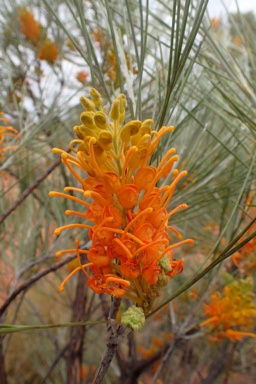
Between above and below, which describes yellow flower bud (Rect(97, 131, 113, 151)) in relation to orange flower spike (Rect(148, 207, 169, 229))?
above

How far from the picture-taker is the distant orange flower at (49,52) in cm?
141

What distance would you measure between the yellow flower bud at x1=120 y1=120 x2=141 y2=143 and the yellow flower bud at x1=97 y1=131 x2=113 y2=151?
0.02 metres

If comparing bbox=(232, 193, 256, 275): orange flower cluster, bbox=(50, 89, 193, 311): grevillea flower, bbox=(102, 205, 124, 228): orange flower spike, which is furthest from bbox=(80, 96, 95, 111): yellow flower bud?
bbox=(232, 193, 256, 275): orange flower cluster

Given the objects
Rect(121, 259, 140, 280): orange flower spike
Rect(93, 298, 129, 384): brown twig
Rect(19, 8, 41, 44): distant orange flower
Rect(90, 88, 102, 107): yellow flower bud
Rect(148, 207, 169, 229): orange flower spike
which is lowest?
Rect(93, 298, 129, 384): brown twig

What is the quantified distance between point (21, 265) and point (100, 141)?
88 cm

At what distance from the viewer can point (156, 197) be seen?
42 centimetres

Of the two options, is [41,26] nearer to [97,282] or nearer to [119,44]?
[119,44]

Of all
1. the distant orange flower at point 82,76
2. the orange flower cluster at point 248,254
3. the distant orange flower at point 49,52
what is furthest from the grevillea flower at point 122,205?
the distant orange flower at point 82,76

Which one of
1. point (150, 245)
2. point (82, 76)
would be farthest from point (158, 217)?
point (82, 76)

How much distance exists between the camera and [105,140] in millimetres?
396

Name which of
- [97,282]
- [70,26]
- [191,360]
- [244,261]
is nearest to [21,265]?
[244,261]

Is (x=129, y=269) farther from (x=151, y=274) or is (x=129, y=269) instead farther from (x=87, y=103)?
(x=87, y=103)

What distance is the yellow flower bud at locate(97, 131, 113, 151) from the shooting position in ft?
1.29

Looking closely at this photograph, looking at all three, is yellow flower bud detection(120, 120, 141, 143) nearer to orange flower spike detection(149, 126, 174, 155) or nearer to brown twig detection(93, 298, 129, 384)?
orange flower spike detection(149, 126, 174, 155)
